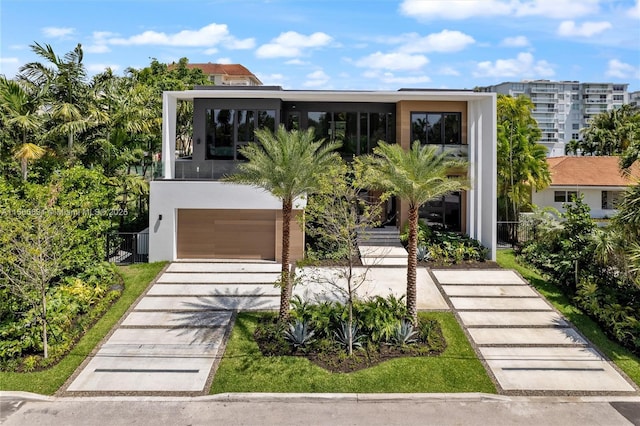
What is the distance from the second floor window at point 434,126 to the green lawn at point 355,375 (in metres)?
12.3

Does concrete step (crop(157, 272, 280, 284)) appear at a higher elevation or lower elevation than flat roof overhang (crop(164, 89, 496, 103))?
lower

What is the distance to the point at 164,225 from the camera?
19.9 m

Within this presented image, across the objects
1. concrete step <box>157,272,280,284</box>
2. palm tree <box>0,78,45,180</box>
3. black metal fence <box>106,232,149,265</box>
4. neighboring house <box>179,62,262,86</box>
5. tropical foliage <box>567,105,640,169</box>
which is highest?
neighboring house <box>179,62,262,86</box>

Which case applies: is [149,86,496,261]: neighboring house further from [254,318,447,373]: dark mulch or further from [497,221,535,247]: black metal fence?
[254,318,447,373]: dark mulch

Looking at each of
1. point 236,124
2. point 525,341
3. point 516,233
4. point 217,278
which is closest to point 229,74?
point 236,124

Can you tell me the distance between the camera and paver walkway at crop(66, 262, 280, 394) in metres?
11.2

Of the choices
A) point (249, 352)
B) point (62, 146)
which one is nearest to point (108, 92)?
point (62, 146)

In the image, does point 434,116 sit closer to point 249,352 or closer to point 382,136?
point 382,136

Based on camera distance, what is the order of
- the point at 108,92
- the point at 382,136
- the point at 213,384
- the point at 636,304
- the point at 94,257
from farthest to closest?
1. the point at 382,136
2. the point at 108,92
3. the point at 94,257
4. the point at 636,304
5. the point at 213,384

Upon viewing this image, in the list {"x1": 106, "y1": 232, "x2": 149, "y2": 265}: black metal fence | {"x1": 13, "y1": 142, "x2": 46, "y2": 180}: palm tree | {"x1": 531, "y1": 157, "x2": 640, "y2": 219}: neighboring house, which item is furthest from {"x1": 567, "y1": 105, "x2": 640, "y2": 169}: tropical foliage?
{"x1": 13, "y1": 142, "x2": 46, "y2": 180}: palm tree

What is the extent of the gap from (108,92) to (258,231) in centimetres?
958

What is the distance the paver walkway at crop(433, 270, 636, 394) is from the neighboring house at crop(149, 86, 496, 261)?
4.28 metres

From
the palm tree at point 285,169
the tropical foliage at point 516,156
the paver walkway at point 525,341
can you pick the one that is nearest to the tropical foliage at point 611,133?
the tropical foliage at point 516,156

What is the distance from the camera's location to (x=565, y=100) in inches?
3816
